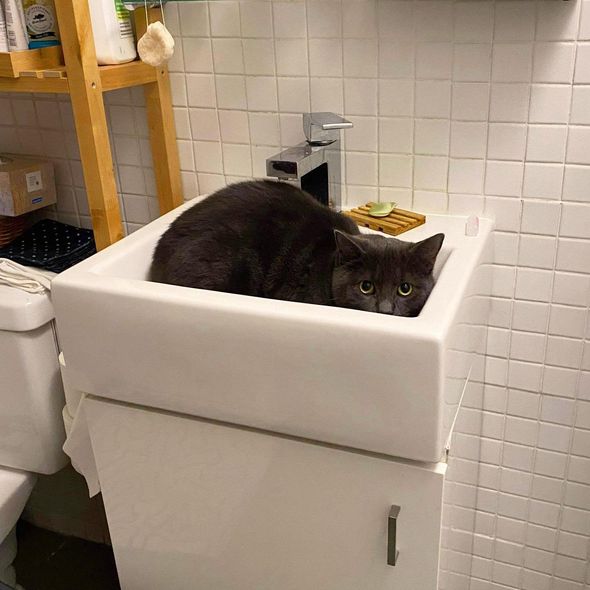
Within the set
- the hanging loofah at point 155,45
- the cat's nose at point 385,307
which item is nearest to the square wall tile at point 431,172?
the cat's nose at point 385,307

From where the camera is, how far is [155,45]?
1076mm

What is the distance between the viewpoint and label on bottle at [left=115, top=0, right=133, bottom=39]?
1087 mm

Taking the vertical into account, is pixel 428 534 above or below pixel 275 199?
Result: below

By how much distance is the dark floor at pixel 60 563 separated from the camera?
63.2 inches

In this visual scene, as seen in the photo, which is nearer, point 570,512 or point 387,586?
point 387,586

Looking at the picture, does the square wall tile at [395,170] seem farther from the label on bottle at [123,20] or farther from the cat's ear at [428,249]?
the label on bottle at [123,20]

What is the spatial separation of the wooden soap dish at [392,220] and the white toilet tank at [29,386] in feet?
1.76

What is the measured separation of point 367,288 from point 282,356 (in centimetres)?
16

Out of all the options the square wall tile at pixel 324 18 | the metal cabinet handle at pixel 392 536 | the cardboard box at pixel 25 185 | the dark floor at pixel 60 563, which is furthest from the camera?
the dark floor at pixel 60 563

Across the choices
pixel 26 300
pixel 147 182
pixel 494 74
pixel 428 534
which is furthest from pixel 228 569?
pixel 494 74

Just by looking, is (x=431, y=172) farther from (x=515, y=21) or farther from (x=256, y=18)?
(x=256, y=18)

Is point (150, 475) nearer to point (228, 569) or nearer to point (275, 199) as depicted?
point (228, 569)

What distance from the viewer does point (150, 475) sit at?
102 centimetres

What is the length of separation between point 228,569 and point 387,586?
0.25 metres
